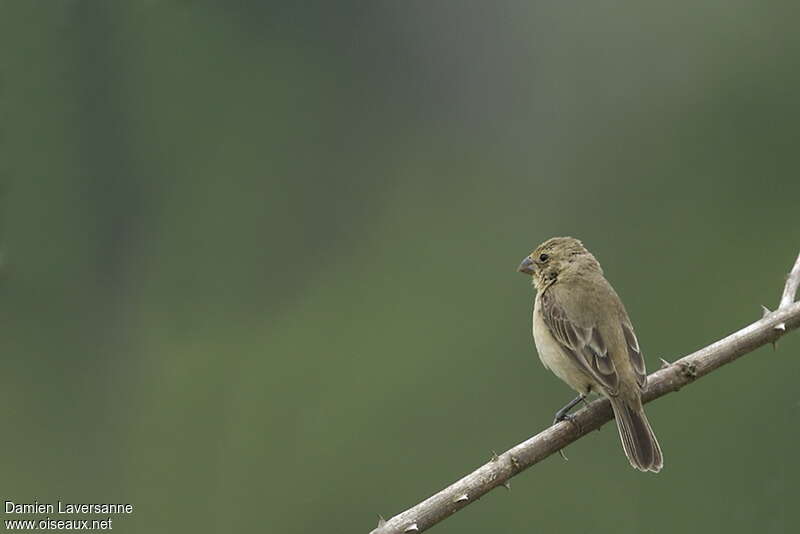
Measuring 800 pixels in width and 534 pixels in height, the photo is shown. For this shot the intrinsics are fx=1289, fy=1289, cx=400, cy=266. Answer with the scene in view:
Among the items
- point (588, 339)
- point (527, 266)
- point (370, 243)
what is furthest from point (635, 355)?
point (370, 243)

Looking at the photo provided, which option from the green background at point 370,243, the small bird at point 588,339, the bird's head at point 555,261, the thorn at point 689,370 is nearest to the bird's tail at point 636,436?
the small bird at point 588,339

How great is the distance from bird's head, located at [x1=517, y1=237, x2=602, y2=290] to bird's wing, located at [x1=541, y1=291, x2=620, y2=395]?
37cm

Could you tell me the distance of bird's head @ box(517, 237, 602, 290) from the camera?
809 centimetres

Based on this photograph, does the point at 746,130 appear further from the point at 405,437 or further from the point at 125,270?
the point at 125,270

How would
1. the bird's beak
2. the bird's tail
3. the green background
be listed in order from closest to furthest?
the bird's tail
the bird's beak
the green background

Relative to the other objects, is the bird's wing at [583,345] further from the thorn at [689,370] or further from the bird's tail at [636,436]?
the thorn at [689,370]

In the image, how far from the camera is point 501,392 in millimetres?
15883

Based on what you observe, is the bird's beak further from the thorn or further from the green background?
the green background

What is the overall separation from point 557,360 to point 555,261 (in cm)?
85

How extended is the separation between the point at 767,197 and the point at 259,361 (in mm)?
8471

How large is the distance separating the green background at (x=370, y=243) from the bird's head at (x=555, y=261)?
3656 millimetres

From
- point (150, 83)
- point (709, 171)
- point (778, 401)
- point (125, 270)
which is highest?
point (150, 83)

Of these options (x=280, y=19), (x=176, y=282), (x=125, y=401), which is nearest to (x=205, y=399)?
(x=125, y=401)

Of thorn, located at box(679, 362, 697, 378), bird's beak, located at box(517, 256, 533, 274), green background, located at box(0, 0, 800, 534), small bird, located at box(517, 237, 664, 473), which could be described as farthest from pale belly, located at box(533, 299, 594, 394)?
green background, located at box(0, 0, 800, 534)
